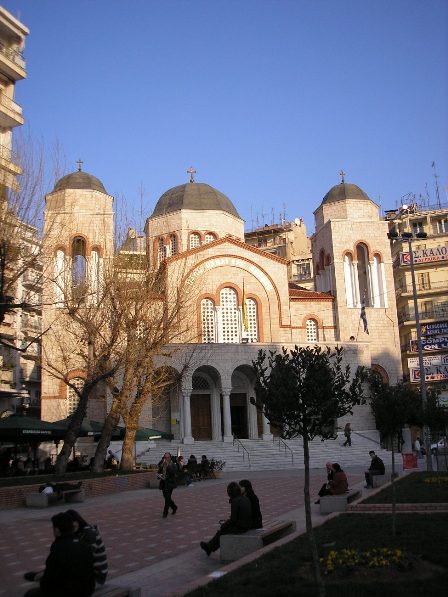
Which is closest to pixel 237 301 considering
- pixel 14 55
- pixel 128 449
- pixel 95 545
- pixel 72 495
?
pixel 128 449

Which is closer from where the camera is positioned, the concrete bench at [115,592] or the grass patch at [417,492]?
the concrete bench at [115,592]

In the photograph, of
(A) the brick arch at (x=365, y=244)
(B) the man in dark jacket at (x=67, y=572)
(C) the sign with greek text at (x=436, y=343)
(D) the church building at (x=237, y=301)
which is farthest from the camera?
(A) the brick arch at (x=365, y=244)

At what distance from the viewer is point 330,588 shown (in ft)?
21.8

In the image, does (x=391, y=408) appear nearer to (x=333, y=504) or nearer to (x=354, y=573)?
(x=333, y=504)

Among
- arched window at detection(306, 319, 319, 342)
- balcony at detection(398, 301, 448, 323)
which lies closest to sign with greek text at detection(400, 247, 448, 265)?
arched window at detection(306, 319, 319, 342)

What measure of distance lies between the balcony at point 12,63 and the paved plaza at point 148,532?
70.1 feet

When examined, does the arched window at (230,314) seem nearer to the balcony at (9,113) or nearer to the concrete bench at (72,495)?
the balcony at (9,113)

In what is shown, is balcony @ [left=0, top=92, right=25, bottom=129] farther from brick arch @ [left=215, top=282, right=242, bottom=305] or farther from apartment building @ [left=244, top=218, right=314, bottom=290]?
apartment building @ [left=244, top=218, right=314, bottom=290]

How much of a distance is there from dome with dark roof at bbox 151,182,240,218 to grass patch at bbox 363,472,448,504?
92.5 feet

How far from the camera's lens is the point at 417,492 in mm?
14266

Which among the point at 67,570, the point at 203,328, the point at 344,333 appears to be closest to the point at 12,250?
the point at 67,570

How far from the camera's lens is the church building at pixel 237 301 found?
34.6 m

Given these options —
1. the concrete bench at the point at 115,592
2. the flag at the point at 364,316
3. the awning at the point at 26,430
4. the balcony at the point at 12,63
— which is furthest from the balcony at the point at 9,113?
the concrete bench at the point at 115,592

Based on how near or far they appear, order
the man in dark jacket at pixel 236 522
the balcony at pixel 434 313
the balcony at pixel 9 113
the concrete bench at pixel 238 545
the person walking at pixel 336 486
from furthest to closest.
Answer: the balcony at pixel 434 313 → the balcony at pixel 9 113 → the person walking at pixel 336 486 → the man in dark jacket at pixel 236 522 → the concrete bench at pixel 238 545
